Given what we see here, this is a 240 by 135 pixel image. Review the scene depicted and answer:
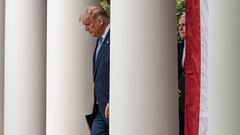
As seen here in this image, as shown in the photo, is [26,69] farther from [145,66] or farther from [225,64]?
[225,64]

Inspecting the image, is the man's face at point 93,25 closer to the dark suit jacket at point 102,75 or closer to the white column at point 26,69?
the dark suit jacket at point 102,75

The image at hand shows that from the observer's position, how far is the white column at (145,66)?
6.33 metres

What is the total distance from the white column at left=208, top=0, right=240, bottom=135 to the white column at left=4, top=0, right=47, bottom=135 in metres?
6.41

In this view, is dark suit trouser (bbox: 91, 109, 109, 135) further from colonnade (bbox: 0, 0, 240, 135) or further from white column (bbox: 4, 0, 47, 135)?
white column (bbox: 4, 0, 47, 135)

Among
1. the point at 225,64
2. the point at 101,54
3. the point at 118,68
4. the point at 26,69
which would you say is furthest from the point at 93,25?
the point at 225,64

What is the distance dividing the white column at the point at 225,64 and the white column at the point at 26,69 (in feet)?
21.0

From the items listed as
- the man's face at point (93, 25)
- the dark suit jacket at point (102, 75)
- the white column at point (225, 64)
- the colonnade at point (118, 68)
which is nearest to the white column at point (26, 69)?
the colonnade at point (118, 68)

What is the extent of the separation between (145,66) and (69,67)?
3149 millimetres

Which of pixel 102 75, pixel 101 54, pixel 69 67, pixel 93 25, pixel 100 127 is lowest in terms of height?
pixel 100 127

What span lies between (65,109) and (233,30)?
5.08 meters

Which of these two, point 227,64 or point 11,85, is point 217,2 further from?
point 11,85

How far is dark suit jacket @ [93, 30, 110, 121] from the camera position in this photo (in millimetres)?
7891

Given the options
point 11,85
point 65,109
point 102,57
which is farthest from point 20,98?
point 102,57

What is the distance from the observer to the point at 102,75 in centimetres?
796
